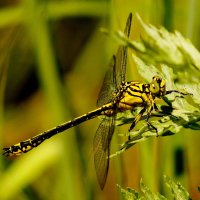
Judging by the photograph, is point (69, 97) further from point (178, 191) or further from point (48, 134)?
point (178, 191)

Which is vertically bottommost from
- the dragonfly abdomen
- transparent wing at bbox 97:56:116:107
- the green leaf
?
the green leaf

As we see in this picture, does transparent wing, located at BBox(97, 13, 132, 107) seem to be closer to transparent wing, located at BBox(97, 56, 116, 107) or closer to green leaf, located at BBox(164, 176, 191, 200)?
transparent wing, located at BBox(97, 56, 116, 107)

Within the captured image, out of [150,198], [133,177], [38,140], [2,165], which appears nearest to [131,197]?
[150,198]

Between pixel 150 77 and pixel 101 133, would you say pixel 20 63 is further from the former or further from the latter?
pixel 150 77

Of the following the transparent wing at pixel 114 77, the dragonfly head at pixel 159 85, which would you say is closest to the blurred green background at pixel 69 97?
the transparent wing at pixel 114 77

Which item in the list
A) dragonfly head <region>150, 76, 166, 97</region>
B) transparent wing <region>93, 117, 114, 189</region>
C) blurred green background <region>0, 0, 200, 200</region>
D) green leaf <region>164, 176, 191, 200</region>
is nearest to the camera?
green leaf <region>164, 176, 191, 200</region>

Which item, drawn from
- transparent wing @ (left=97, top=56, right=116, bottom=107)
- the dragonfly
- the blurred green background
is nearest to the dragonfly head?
the dragonfly
